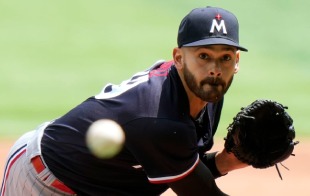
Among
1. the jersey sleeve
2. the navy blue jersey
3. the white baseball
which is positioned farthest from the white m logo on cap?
the white baseball

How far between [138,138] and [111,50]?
6.66m

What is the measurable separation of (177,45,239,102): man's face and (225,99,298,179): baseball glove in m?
0.45

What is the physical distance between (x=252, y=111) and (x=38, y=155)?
0.96m

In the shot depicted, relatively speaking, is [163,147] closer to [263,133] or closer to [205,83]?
[205,83]

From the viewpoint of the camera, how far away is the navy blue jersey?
8.89 feet

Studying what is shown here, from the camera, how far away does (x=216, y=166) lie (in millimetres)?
3545

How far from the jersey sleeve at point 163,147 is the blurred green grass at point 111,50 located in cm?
469

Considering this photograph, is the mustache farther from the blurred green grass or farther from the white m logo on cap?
the blurred green grass

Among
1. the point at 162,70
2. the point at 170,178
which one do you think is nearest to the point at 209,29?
the point at 162,70

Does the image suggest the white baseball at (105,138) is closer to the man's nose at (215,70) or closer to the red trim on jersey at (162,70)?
the red trim on jersey at (162,70)

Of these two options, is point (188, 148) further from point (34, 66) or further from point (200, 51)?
point (34, 66)

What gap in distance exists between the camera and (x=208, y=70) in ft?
9.07

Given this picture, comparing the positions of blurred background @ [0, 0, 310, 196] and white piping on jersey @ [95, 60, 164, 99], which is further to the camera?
blurred background @ [0, 0, 310, 196]

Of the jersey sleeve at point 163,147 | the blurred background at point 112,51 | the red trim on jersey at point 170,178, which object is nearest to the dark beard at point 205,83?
the jersey sleeve at point 163,147
